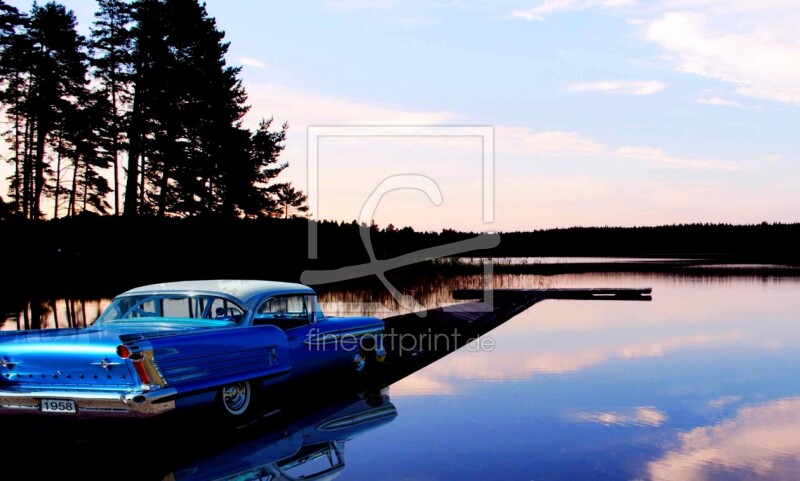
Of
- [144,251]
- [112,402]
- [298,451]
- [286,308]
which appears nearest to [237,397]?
[298,451]

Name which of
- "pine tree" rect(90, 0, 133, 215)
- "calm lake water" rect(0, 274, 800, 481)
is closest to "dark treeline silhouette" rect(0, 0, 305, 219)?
"pine tree" rect(90, 0, 133, 215)

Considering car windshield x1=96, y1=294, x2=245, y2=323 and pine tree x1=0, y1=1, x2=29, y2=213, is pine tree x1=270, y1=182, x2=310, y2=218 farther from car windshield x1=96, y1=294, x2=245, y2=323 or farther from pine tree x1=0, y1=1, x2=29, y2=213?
car windshield x1=96, y1=294, x2=245, y2=323

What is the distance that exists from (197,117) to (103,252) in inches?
386

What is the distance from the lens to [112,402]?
278 inches

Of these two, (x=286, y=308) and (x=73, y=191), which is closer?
(x=286, y=308)

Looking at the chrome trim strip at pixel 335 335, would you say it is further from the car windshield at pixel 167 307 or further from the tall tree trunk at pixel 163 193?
the tall tree trunk at pixel 163 193

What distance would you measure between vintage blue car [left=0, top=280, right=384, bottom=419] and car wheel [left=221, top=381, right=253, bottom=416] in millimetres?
10

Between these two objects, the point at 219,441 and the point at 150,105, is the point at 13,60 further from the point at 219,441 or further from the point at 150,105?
the point at 219,441

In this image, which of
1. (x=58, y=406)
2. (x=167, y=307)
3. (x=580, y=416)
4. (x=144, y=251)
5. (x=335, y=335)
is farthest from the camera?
(x=144, y=251)

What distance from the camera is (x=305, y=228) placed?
4969 centimetres

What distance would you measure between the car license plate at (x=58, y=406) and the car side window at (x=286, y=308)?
2846 mm

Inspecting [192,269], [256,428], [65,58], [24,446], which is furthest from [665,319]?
[65,58]

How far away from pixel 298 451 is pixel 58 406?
2242 mm

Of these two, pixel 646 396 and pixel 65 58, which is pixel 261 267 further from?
pixel 646 396
